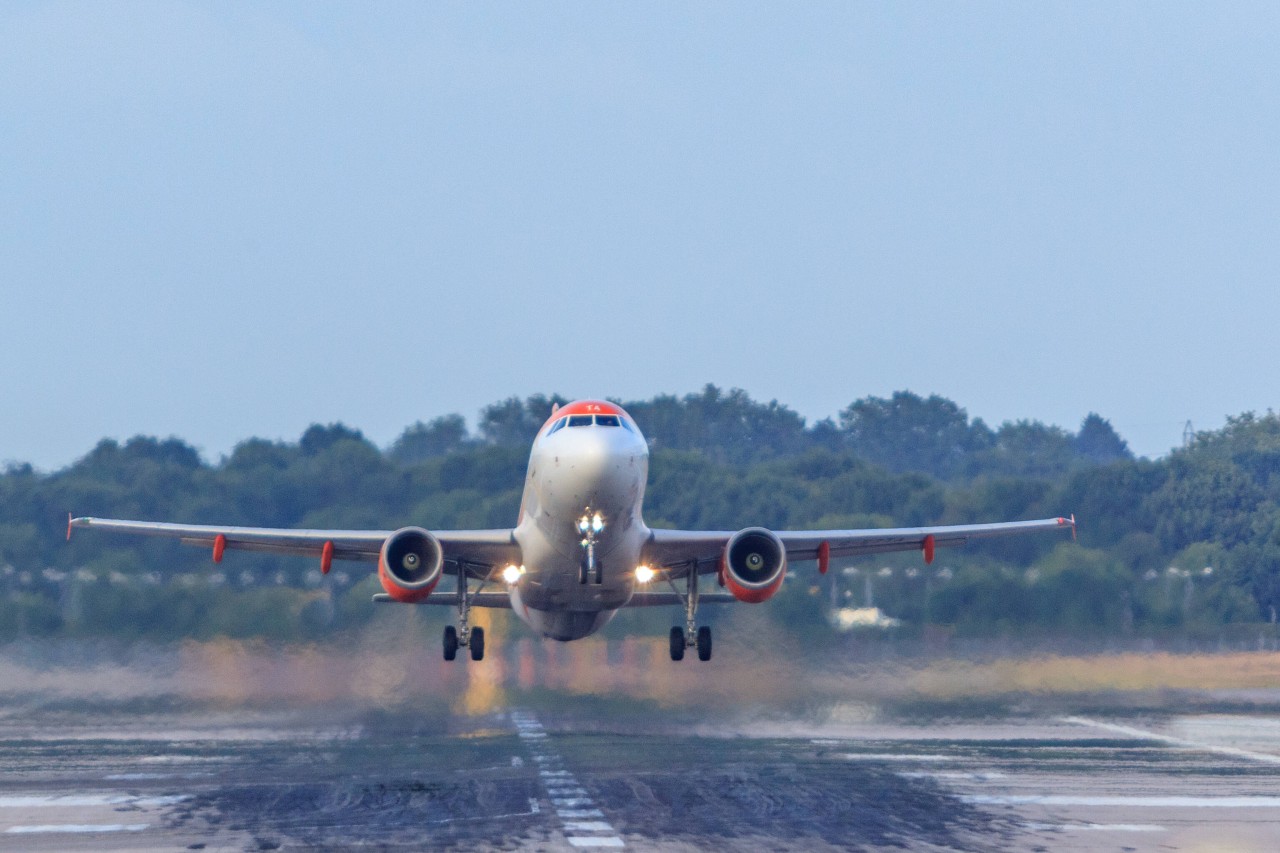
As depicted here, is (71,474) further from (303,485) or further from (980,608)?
(980,608)

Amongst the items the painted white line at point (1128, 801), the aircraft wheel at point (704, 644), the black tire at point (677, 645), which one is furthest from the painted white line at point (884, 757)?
the painted white line at point (1128, 801)

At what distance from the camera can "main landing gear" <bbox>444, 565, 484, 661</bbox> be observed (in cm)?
3262

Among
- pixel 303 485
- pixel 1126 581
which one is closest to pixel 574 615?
pixel 1126 581

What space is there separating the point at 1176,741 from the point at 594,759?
1386 centimetres

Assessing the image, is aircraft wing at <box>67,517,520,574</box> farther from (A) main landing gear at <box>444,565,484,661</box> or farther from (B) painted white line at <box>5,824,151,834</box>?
(B) painted white line at <box>5,824,151,834</box>

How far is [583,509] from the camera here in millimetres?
28516

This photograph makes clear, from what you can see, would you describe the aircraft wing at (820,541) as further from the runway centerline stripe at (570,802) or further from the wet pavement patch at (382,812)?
the wet pavement patch at (382,812)

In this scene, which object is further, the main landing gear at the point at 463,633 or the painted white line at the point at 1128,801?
the main landing gear at the point at 463,633

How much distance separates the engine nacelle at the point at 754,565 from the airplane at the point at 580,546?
0.08 ft

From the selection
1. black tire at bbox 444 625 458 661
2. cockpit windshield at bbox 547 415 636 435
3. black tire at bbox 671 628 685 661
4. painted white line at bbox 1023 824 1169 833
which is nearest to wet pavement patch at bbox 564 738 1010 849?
painted white line at bbox 1023 824 1169 833

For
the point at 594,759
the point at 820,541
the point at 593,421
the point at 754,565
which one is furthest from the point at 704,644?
the point at 593,421

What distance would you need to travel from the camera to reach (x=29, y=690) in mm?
36562

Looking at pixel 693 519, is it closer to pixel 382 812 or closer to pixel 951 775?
pixel 951 775

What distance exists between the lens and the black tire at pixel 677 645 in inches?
1364
